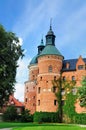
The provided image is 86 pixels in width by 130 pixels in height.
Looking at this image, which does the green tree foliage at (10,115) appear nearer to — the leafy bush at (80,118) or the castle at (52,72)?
the castle at (52,72)

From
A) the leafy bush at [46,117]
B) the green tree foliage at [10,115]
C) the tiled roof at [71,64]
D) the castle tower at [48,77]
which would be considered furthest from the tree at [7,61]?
the green tree foliage at [10,115]

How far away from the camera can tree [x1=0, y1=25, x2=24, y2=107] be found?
43.8m

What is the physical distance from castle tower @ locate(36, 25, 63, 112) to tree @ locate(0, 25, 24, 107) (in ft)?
95.6

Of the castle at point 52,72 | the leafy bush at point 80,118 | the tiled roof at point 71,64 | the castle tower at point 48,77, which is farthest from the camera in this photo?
the tiled roof at point 71,64

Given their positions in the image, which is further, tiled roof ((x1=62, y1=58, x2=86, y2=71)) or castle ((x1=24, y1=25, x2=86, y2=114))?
tiled roof ((x1=62, y1=58, x2=86, y2=71))

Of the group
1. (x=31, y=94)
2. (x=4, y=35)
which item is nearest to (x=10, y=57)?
(x=4, y=35)

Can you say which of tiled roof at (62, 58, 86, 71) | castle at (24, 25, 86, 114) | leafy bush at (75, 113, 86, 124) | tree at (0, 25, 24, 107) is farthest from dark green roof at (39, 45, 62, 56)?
tree at (0, 25, 24, 107)

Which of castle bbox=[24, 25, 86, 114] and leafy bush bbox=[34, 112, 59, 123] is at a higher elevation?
castle bbox=[24, 25, 86, 114]

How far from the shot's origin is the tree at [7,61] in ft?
144

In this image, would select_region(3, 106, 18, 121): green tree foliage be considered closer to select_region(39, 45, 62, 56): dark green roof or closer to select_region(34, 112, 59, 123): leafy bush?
select_region(34, 112, 59, 123): leafy bush

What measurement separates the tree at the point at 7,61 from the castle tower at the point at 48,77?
95.6ft

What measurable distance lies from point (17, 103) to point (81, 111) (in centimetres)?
Answer: 3676

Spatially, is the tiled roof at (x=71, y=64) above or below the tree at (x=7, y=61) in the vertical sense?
above

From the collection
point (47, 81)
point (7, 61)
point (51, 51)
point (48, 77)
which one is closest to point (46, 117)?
point (47, 81)
